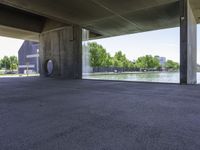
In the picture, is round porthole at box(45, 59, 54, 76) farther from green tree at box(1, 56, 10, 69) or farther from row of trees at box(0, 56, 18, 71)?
green tree at box(1, 56, 10, 69)

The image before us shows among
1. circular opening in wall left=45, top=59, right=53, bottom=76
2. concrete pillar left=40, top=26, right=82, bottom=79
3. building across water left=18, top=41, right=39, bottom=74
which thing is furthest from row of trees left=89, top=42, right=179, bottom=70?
building across water left=18, top=41, right=39, bottom=74

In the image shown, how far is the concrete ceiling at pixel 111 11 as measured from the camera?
7.67m

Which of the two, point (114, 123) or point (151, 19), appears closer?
point (114, 123)

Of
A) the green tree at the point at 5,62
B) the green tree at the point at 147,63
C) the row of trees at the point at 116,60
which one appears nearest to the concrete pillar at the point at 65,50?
the row of trees at the point at 116,60

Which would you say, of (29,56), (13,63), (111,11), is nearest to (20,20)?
(111,11)

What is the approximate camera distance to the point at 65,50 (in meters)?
11.5

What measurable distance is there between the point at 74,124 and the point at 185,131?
1.41 metres

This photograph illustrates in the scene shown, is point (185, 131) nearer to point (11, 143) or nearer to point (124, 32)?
point (11, 143)

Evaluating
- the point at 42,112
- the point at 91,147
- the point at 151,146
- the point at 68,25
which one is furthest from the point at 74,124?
the point at 68,25

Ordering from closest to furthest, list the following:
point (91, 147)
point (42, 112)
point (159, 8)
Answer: point (91, 147) < point (42, 112) < point (159, 8)

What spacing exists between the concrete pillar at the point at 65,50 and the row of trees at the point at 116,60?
11.6 metres

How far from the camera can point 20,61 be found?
39125 millimetres

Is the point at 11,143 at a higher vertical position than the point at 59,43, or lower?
lower

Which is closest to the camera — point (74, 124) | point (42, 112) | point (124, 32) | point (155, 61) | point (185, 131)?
point (185, 131)
